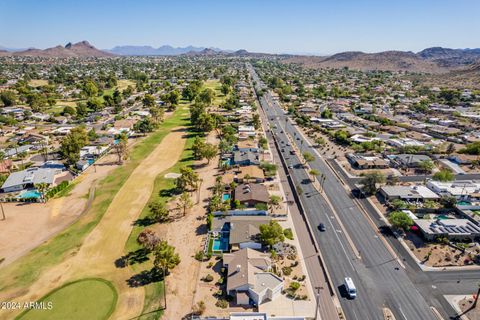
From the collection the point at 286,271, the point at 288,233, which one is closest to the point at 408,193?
the point at 288,233

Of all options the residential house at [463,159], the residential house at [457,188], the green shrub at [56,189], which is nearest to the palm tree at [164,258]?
the green shrub at [56,189]

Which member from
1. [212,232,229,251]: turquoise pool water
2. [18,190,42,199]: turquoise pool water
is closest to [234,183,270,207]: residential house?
[212,232,229,251]: turquoise pool water

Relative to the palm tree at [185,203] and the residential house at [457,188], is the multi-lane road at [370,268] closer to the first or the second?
the residential house at [457,188]

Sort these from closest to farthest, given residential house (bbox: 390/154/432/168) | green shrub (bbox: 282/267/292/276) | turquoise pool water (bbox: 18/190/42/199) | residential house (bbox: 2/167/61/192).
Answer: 1. green shrub (bbox: 282/267/292/276)
2. turquoise pool water (bbox: 18/190/42/199)
3. residential house (bbox: 2/167/61/192)
4. residential house (bbox: 390/154/432/168)

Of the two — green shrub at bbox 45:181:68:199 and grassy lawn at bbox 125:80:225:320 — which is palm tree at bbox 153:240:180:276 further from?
green shrub at bbox 45:181:68:199

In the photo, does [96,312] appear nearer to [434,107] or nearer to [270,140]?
[270,140]

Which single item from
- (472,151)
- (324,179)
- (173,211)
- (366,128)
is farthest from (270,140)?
(472,151)
